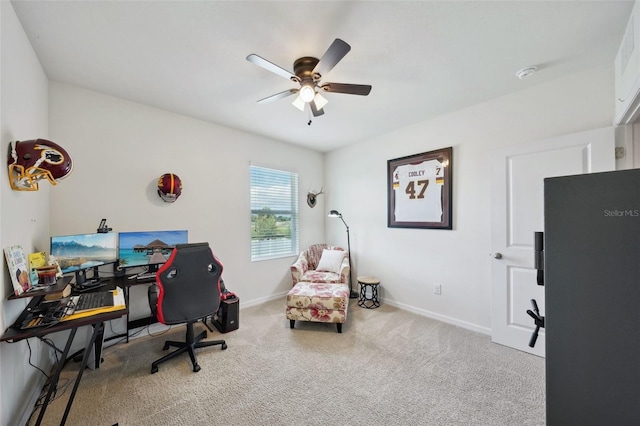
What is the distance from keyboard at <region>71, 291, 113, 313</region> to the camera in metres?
1.52

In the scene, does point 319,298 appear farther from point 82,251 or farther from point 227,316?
point 82,251

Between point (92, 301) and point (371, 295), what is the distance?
3.15 m

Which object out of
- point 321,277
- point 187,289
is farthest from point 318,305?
point 187,289

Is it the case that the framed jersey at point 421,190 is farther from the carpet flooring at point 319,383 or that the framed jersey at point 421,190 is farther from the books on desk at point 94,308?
the books on desk at point 94,308

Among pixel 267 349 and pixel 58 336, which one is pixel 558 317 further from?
pixel 58 336

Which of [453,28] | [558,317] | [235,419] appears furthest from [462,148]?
[235,419]

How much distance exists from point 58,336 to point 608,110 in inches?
205

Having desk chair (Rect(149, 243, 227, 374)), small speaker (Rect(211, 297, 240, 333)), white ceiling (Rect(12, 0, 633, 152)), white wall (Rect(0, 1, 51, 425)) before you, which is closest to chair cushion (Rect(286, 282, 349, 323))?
small speaker (Rect(211, 297, 240, 333))

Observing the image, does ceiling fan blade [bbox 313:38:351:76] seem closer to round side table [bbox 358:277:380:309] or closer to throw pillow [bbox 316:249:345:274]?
throw pillow [bbox 316:249:345:274]

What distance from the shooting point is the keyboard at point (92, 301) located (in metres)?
1.52

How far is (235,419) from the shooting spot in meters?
1.60

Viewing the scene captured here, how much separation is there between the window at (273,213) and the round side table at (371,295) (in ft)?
4.23

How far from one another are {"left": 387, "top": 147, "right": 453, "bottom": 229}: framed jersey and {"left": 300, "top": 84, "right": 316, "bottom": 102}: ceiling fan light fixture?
6.28ft

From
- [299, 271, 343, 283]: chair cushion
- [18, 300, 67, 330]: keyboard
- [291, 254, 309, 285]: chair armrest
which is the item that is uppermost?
[18, 300, 67, 330]: keyboard
